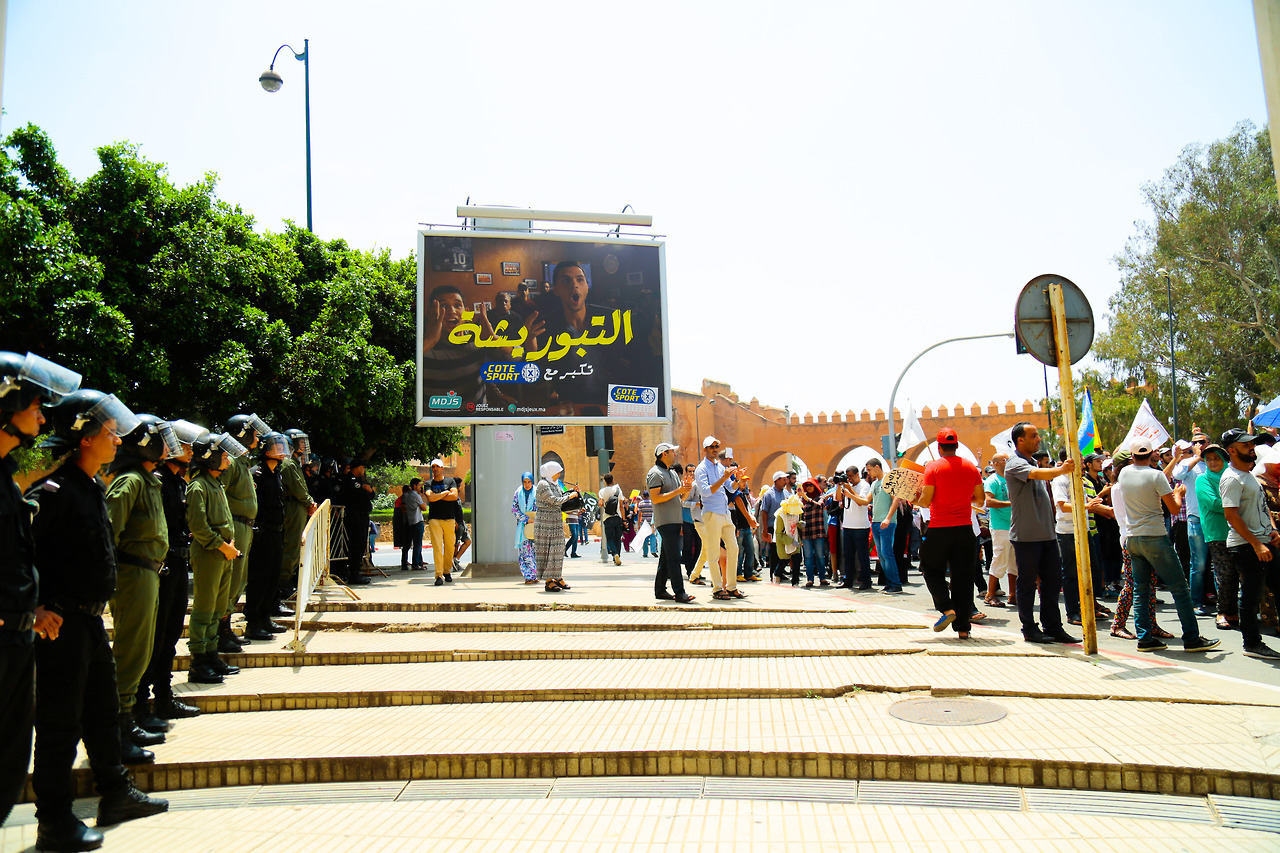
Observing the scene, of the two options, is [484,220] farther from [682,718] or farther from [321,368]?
[682,718]

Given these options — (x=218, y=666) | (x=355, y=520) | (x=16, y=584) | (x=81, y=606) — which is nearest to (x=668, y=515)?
(x=218, y=666)

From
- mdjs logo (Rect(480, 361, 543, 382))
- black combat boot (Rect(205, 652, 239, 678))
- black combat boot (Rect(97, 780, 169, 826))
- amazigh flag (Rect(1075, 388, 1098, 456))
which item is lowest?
black combat boot (Rect(97, 780, 169, 826))

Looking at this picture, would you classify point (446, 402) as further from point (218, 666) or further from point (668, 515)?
point (218, 666)

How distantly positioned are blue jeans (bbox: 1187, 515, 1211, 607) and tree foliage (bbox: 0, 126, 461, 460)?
11832mm

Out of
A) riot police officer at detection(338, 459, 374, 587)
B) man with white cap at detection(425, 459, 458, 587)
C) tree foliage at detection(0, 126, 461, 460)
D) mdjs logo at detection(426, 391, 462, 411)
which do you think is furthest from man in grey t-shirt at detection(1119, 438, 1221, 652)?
tree foliage at detection(0, 126, 461, 460)

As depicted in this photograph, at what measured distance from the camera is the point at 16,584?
314cm

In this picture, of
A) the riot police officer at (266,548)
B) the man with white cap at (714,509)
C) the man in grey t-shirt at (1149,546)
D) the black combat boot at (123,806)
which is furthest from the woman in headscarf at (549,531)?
the black combat boot at (123,806)

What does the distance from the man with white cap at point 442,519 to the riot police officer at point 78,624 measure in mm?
8495

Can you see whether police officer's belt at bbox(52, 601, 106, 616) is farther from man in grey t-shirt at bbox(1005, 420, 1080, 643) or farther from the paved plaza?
man in grey t-shirt at bbox(1005, 420, 1080, 643)

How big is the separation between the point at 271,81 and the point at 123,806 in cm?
1584

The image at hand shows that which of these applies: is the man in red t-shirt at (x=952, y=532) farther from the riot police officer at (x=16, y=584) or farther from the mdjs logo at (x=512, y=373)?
the mdjs logo at (x=512, y=373)

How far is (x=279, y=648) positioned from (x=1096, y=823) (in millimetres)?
5845

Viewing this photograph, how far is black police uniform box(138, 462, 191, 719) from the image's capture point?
4918mm

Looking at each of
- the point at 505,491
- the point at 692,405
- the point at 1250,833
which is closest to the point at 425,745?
the point at 1250,833
